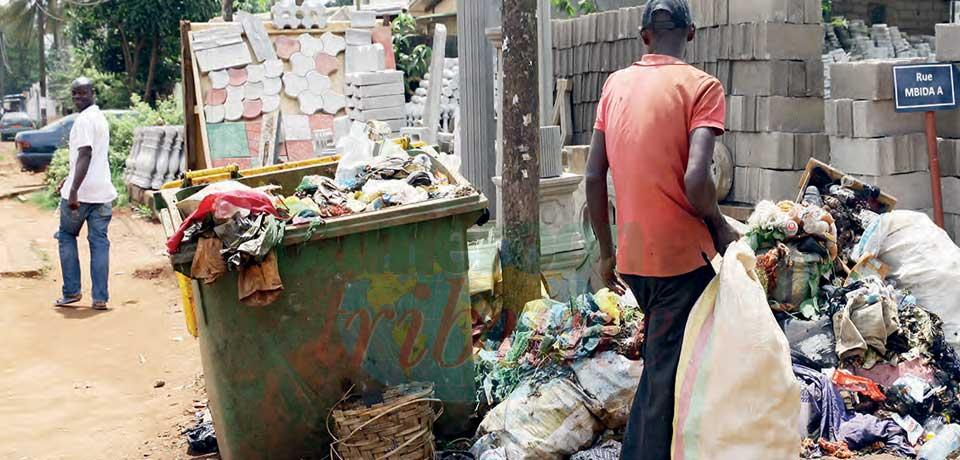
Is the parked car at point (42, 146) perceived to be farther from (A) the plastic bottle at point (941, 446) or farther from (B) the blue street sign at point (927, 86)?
(A) the plastic bottle at point (941, 446)

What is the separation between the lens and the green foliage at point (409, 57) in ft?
56.6

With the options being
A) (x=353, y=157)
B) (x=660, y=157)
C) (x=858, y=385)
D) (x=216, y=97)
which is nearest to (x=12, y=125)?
(x=216, y=97)

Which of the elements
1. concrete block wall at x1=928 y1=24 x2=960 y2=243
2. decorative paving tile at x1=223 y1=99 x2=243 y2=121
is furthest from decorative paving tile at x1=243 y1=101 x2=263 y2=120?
concrete block wall at x1=928 y1=24 x2=960 y2=243

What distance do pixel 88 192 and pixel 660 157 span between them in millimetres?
5717

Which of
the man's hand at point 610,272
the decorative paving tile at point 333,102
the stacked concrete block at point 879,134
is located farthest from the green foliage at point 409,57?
the man's hand at point 610,272

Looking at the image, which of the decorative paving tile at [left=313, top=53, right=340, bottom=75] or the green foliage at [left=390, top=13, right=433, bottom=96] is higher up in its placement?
the green foliage at [left=390, top=13, right=433, bottom=96]

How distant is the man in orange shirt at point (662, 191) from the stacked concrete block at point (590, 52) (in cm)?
519

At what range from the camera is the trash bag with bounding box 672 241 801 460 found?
325 cm

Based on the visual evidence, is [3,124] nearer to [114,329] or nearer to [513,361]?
[114,329]

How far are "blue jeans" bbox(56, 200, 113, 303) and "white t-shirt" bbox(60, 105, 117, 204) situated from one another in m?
0.09

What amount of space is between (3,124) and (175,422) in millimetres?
34379

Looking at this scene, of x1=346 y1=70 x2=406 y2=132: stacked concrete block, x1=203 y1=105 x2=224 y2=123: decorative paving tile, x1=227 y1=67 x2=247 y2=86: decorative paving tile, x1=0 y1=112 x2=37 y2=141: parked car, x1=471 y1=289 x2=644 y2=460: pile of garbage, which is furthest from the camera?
x1=0 y1=112 x2=37 y2=141: parked car

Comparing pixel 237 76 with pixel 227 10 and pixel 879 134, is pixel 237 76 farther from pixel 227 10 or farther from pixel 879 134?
pixel 879 134

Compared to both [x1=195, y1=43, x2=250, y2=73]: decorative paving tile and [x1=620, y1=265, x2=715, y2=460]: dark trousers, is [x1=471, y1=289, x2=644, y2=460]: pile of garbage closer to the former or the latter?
[x1=620, y1=265, x2=715, y2=460]: dark trousers
